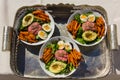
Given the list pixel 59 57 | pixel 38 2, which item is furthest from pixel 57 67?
pixel 38 2

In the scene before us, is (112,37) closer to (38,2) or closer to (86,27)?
(86,27)

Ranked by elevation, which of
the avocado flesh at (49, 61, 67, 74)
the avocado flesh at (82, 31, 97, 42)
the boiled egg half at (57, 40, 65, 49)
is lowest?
the avocado flesh at (49, 61, 67, 74)

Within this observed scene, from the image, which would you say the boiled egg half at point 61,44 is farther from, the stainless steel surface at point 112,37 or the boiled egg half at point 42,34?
the stainless steel surface at point 112,37

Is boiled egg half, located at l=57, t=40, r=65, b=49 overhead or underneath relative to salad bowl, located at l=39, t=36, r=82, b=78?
overhead

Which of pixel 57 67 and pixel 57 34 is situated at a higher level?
pixel 57 34

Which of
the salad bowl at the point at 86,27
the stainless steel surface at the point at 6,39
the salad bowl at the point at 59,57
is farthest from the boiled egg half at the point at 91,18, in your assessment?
the stainless steel surface at the point at 6,39

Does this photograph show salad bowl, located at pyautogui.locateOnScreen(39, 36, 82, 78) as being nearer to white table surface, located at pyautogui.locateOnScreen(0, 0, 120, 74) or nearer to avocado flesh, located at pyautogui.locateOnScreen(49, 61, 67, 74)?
avocado flesh, located at pyautogui.locateOnScreen(49, 61, 67, 74)

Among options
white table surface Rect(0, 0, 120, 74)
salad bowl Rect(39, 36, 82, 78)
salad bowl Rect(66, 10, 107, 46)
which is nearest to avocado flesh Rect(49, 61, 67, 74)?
salad bowl Rect(39, 36, 82, 78)
